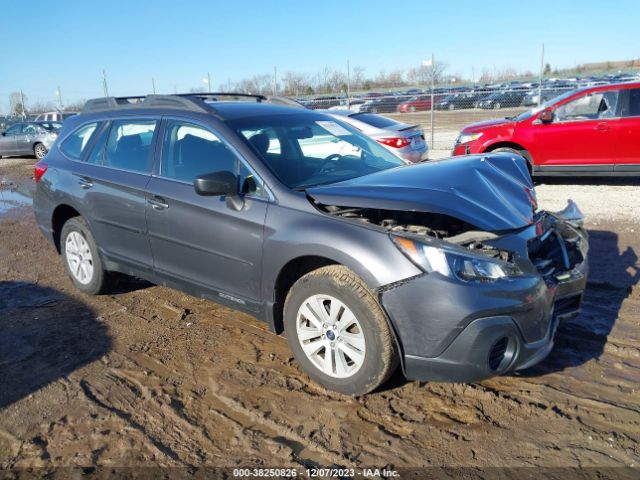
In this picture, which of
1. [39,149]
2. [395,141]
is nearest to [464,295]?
[395,141]

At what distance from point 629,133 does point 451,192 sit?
7153 mm

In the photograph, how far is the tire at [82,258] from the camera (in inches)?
202

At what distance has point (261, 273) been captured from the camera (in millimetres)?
3693

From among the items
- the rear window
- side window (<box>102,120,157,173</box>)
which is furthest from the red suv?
side window (<box>102,120,157,173</box>)

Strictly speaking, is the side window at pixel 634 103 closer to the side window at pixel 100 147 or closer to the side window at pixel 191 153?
the side window at pixel 191 153

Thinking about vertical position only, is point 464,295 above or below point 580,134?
below

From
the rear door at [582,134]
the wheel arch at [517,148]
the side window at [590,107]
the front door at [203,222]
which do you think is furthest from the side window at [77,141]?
the side window at [590,107]

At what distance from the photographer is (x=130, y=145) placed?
480 cm

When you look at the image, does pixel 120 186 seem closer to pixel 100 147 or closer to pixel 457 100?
pixel 100 147

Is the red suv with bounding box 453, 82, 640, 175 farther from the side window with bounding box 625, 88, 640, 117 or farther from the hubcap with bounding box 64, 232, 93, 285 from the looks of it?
the hubcap with bounding box 64, 232, 93, 285

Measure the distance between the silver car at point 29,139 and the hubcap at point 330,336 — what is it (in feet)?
61.0

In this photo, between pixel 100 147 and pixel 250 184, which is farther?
pixel 100 147

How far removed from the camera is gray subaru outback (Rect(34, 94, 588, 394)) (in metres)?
3.05

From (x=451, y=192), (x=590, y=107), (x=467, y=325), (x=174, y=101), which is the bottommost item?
(x=467, y=325)
